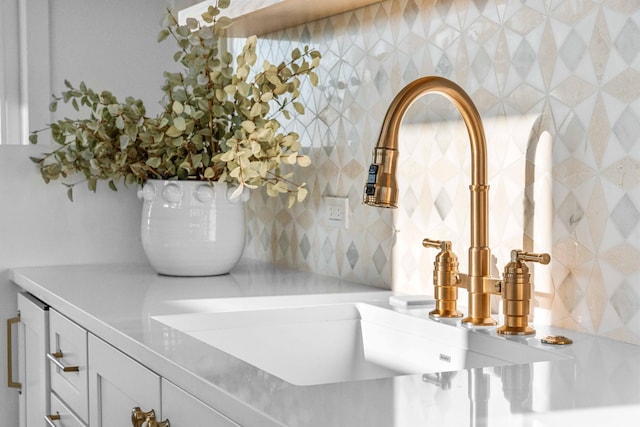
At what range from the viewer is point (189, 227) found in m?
2.04

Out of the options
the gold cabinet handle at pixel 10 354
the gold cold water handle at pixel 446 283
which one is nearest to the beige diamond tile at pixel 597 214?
the gold cold water handle at pixel 446 283

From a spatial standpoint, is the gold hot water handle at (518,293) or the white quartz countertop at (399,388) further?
the gold hot water handle at (518,293)

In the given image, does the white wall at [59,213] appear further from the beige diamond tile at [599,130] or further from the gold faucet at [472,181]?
the beige diamond tile at [599,130]

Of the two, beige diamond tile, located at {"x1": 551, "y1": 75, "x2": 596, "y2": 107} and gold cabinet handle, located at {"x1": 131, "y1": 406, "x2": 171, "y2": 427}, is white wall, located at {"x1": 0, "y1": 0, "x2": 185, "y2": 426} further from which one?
beige diamond tile, located at {"x1": 551, "y1": 75, "x2": 596, "y2": 107}

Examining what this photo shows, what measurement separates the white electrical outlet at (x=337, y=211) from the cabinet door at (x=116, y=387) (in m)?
0.68

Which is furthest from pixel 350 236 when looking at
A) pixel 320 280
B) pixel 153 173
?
pixel 153 173

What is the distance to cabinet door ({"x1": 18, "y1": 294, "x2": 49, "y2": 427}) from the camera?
189 cm

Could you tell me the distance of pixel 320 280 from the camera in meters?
1.98

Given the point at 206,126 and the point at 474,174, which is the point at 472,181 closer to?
the point at 474,174

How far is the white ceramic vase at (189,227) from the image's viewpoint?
6.67 ft

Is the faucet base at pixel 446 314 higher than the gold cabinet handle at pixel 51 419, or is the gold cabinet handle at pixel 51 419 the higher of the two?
the faucet base at pixel 446 314

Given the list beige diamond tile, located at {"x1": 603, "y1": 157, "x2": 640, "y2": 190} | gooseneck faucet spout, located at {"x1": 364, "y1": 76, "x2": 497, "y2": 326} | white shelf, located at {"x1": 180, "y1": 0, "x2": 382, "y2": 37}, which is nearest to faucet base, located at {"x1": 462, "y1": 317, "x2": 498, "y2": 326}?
gooseneck faucet spout, located at {"x1": 364, "y1": 76, "x2": 497, "y2": 326}

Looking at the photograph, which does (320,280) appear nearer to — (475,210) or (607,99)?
(475,210)

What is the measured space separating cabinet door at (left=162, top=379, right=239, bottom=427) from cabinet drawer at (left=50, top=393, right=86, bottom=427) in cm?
53
